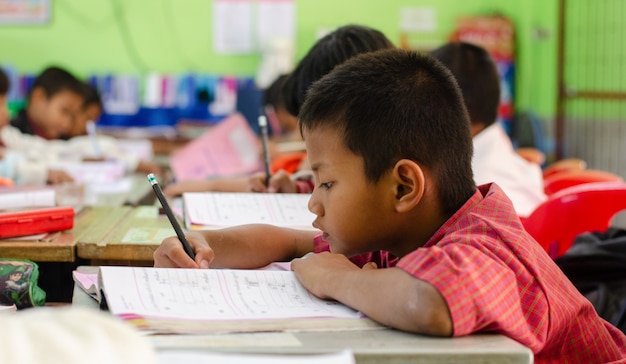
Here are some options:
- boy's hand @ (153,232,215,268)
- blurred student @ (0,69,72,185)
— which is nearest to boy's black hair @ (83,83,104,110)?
blurred student @ (0,69,72,185)

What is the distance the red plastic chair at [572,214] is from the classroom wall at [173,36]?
382 centimetres

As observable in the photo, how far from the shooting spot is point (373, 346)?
76 centimetres

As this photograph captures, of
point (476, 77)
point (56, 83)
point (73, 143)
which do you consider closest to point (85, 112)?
point (56, 83)

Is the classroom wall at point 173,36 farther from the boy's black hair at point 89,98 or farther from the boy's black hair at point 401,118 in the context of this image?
the boy's black hair at point 401,118

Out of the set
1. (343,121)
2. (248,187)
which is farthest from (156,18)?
(343,121)

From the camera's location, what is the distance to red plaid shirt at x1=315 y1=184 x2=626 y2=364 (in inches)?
31.5

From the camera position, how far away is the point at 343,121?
102cm

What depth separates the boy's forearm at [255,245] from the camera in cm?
121

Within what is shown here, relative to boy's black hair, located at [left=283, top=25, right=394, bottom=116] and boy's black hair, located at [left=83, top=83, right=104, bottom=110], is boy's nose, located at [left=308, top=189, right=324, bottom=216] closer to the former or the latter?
boy's black hair, located at [left=283, top=25, right=394, bottom=116]

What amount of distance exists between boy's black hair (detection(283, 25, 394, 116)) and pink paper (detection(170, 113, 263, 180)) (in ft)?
2.11

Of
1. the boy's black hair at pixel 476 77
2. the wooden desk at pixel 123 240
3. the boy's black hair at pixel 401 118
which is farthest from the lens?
the boy's black hair at pixel 476 77

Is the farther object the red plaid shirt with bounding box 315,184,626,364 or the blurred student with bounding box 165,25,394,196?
the blurred student with bounding box 165,25,394,196

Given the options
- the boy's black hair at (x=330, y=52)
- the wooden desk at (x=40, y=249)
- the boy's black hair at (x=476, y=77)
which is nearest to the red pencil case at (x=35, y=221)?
the wooden desk at (x=40, y=249)

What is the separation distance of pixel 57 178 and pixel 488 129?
1.24 meters
